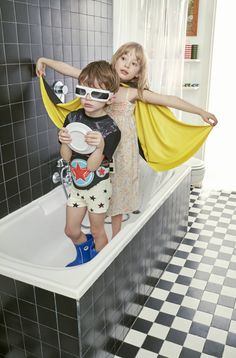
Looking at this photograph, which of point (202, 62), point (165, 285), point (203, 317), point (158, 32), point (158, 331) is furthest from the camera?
point (202, 62)

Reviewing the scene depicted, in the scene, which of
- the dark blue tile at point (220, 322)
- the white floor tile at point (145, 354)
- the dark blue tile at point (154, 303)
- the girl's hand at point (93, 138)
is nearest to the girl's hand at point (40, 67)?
the girl's hand at point (93, 138)

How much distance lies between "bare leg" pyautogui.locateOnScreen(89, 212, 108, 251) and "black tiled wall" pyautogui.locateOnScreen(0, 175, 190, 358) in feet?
0.57

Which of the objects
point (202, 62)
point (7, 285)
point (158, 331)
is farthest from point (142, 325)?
point (202, 62)

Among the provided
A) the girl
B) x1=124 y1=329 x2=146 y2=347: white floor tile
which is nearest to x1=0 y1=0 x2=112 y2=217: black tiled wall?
the girl

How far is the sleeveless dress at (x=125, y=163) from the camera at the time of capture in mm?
1928

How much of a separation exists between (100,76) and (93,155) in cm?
35

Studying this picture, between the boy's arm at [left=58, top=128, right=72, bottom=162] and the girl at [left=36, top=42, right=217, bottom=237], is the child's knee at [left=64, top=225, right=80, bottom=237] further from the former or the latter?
the boy's arm at [left=58, top=128, right=72, bottom=162]

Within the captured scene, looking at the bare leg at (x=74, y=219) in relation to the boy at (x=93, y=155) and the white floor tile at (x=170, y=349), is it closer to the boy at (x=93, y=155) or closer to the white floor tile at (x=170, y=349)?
the boy at (x=93, y=155)

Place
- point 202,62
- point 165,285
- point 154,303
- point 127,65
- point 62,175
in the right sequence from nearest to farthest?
1. point 127,65
2. point 154,303
3. point 165,285
4. point 62,175
5. point 202,62

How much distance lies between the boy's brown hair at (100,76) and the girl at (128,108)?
219 mm

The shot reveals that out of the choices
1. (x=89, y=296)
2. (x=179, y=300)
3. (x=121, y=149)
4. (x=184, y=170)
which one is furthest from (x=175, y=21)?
(x=89, y=296)

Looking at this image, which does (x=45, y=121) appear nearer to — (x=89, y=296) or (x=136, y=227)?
(x=136, y=227)

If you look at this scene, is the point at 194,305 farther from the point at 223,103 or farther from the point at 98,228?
the point at 223,103

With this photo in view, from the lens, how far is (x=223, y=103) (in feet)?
12.7
